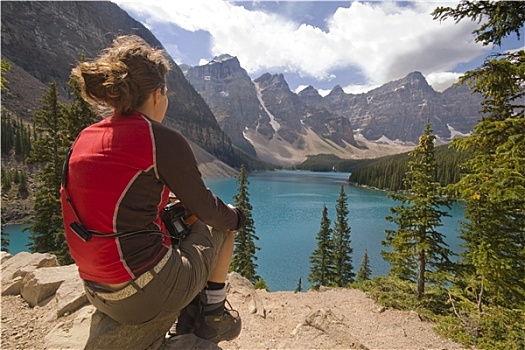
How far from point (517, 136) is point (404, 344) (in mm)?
5437

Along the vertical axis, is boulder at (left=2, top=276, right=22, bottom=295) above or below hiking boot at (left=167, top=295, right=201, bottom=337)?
below

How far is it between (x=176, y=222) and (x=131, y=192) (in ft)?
2.63

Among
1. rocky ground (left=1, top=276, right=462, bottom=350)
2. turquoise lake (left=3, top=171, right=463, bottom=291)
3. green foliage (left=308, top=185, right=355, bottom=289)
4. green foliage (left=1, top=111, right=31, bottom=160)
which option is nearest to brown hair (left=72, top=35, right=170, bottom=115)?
rocky ground (left=1, top=276, right=462, bottom=350)

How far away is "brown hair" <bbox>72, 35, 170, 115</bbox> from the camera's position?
2021mm

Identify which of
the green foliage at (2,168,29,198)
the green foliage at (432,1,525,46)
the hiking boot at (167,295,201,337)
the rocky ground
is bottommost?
the green foliage at (2,168,29,198)

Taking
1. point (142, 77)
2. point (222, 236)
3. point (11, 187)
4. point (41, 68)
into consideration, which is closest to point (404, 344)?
point (222, 236)

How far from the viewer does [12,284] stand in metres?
4.36

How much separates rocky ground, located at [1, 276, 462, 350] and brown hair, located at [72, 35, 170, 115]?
2.62 meters

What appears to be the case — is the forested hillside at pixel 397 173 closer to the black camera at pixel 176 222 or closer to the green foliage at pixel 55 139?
the green foliage at pixel 55 139

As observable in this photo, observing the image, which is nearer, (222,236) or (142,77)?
(142,77)

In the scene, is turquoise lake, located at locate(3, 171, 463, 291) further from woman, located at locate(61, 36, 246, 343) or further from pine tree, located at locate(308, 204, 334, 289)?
woman, located at locate(61, 36, 246, 343)

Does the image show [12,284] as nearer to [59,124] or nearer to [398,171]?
[59,124]

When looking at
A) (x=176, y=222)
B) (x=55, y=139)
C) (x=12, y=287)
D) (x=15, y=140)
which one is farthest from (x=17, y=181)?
(x=176, y=222)

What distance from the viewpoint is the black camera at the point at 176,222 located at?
257cm
